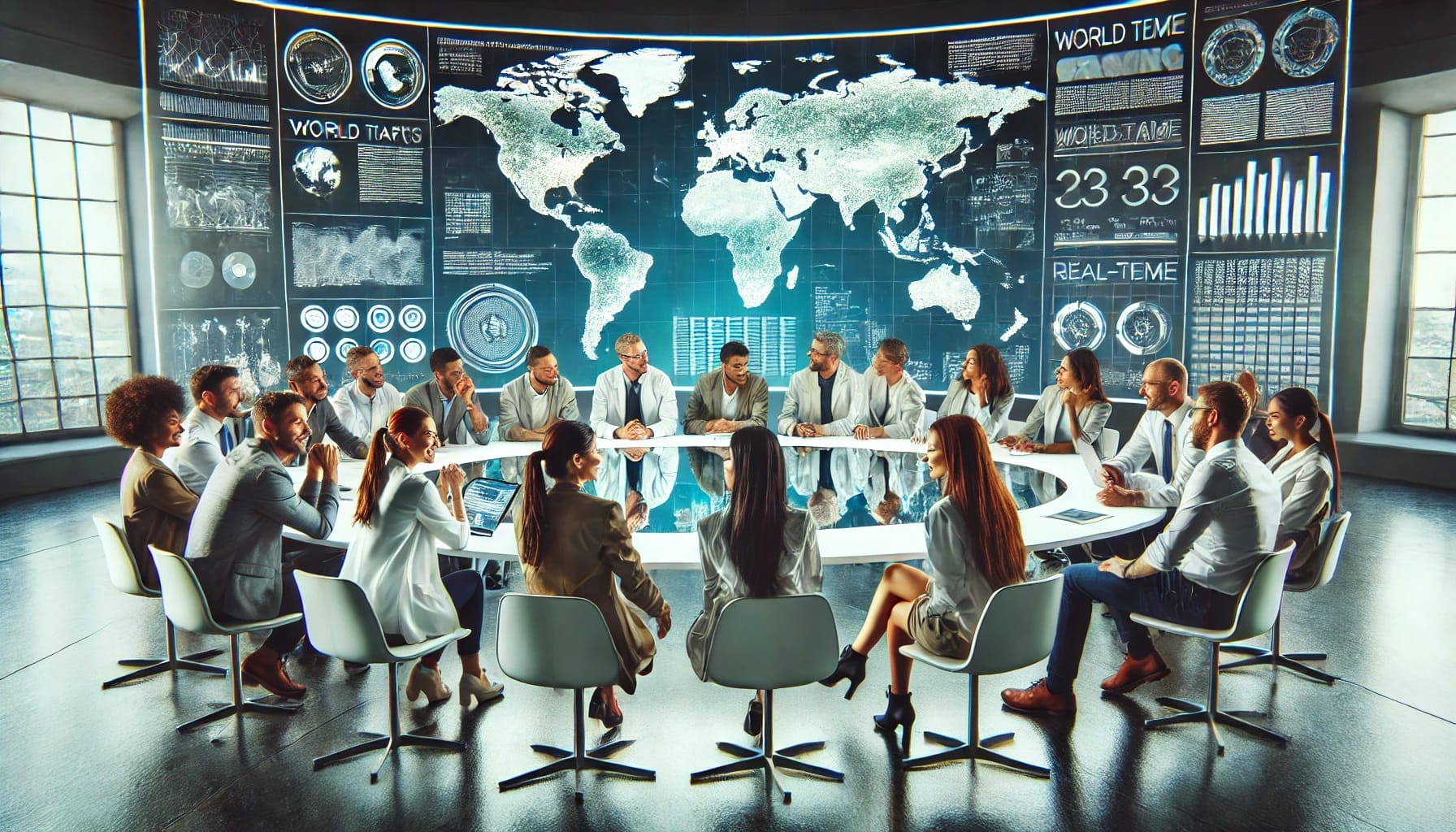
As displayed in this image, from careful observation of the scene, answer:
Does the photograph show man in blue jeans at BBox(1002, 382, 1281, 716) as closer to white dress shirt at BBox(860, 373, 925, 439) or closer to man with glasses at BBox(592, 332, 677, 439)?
white dress shirt at BBox(860, 373, 925, 439)

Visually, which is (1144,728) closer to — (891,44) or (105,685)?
(105,685)

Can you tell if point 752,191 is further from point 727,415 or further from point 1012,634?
point 1012,634

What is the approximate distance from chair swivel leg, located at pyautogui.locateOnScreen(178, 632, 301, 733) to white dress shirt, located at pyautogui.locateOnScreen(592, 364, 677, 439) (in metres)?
3.07

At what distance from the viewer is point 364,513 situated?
305 cm

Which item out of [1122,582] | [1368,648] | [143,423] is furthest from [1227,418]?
[143,423]

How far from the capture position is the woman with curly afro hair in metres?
3.51

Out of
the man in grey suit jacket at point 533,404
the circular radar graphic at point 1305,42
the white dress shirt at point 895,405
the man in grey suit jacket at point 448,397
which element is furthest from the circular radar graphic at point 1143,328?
the man in grey suit jacket at point 448,397

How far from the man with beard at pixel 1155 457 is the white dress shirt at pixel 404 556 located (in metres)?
2.62

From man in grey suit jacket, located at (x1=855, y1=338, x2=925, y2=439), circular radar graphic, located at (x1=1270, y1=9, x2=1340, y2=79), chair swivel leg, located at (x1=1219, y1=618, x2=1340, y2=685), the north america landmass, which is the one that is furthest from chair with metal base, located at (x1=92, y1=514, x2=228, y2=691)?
circular radar graphic, located at (x1=1270, y1=9, x2=1340, y2=79)

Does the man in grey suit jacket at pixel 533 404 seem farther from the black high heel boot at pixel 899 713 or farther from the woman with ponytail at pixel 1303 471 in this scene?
the woman with ponytail at pixel 1303 471

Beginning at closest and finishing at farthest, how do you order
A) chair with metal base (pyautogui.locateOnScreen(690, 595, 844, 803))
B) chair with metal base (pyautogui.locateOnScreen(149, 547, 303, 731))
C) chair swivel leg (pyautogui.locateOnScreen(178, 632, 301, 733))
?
chair with metal base (pyautogui.locateOnScreen(690, 595, 844, 803)) → chair with metal base (pyautogui.locateOnScreen(149, 547, 303, 731)) → chair swivel leg (pyautogui.locateOnScreen(178, 632, 301, 733))

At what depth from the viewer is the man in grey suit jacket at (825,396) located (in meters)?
6.23

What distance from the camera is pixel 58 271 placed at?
8219 mm

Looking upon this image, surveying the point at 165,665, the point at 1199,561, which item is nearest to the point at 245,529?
the point at 165,665
